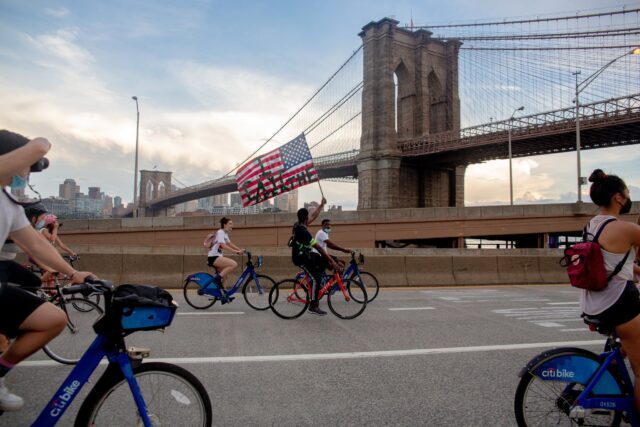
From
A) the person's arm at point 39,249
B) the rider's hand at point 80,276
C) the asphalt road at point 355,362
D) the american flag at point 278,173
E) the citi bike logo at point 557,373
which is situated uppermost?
the american flag at point 278,173

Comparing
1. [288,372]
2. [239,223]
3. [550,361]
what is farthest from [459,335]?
[239,223]

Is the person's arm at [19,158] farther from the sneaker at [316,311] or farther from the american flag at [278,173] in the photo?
the american flag at [278,173]

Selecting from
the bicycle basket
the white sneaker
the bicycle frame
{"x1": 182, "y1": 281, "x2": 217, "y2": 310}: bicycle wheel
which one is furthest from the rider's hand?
{"x1": 182, "y1": 281, "x2": 217, "y2": 310}: bicycle wheel

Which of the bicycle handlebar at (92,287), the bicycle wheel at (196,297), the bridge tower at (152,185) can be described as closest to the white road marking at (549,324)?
the bicycle wheel at (196,297)

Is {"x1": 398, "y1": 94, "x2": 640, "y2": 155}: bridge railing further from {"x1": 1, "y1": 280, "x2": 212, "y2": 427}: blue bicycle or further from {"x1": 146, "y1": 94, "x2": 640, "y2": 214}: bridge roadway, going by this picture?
{"x1": 1, "y1": 280, "x2": 212, "y2": 427}: blue bicycle

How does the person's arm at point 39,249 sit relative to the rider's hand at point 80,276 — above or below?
above

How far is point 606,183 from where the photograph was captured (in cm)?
340

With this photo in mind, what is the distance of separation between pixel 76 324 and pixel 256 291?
3833mm

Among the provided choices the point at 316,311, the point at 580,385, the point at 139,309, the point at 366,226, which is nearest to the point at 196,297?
the point at 316,311

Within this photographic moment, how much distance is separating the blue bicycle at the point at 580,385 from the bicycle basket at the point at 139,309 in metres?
2.33

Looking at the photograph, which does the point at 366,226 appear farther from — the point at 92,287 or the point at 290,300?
the point at 92,287

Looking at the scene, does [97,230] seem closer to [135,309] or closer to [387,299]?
[387,299]

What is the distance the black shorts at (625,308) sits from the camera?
315 cm

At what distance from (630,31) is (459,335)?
53.2 m
